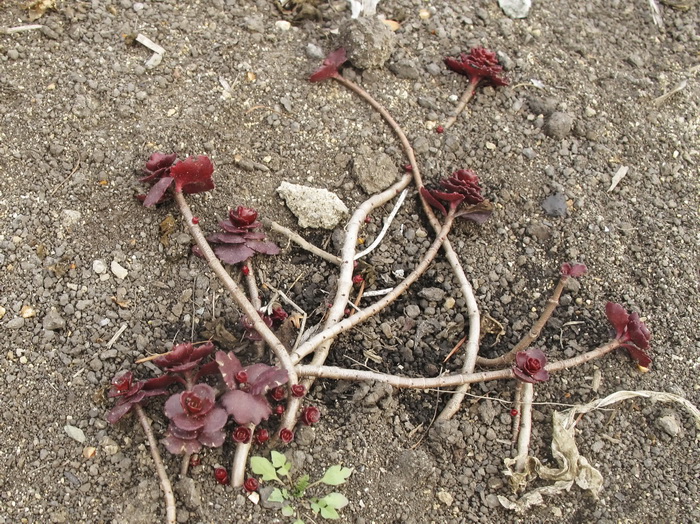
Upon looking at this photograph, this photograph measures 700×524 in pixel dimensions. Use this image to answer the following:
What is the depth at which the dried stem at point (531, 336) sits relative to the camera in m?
2.70

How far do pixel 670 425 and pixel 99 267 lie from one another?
2.40m

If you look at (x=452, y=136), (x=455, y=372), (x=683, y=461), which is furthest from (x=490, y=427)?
(x=452, y=136)

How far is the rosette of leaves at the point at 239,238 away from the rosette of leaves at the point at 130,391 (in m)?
0.55

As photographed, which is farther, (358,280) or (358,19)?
(358,19)

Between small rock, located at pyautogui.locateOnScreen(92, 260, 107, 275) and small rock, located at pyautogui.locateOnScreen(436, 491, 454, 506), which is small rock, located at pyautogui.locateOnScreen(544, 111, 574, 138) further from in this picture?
small rock, located at pyautogui.locateOnScreen(92, 260, 107, 275)

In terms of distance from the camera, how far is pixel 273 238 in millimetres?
3029

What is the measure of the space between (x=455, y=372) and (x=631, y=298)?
36.0 inches

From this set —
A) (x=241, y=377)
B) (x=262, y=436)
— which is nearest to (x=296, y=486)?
(x=262, y=436)

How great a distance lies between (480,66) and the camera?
347cm

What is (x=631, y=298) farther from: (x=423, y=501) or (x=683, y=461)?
(x=423, y=501)

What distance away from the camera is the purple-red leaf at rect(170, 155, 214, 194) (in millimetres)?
2705

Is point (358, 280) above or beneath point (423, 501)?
above

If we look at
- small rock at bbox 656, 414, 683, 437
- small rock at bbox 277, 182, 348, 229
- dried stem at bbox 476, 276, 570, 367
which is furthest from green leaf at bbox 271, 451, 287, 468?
small rock at bbox 656, 414, 683, 437

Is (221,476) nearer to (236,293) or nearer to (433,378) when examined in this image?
(236,293)
